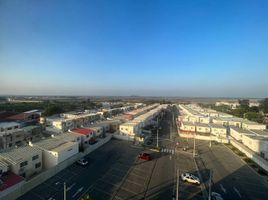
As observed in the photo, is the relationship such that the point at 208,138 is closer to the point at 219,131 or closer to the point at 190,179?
the point at 219,131

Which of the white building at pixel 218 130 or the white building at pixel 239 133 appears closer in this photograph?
the white building at pixel 239 133

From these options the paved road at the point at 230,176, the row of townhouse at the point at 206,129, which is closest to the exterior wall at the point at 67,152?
the paved road at the point at 230,176

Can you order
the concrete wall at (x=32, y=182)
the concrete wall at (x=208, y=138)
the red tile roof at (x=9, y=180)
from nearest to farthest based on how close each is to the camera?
the concrete wall at (x=32, y=182) → the red tile roof at (x=9, y=180) → the concrete wall at (x=208, y=138)

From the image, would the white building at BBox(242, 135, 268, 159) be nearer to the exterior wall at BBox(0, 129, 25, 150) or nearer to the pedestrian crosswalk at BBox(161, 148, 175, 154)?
the pedestrian crosswalk at BBox(161, 148, 175, 154)

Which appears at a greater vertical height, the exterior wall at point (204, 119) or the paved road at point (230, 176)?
the exterior wall at point (204, 119)

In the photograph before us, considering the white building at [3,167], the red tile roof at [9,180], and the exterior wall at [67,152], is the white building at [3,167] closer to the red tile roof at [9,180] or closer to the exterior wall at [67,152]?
the red tile roof at [9,180]

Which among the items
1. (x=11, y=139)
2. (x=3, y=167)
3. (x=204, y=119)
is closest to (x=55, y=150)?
(x=3, y=167)

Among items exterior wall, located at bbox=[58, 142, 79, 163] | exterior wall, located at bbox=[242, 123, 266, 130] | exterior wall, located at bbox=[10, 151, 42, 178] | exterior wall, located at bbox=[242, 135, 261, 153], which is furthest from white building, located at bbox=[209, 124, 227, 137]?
exterior wall, located at bbox=[10, 151, 42, 178]

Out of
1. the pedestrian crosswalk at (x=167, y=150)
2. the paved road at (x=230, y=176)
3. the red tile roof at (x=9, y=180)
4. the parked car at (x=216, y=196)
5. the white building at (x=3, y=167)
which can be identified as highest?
the white building at (x=3, y=167)
